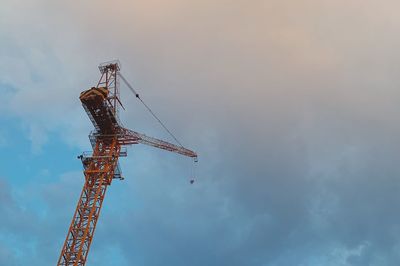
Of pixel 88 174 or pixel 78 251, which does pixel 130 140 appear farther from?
pixel 78 251

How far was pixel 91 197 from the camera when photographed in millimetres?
105250

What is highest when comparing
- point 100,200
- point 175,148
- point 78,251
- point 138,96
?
point 138,96

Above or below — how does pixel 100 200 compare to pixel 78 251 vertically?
above

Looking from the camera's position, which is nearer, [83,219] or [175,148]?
[83,219]

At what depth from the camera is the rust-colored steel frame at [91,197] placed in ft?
332

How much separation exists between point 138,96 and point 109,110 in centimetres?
2117

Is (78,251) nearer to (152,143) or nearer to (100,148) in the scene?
(100,148)

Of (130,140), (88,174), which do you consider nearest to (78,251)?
(88,174)

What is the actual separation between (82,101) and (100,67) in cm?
1482

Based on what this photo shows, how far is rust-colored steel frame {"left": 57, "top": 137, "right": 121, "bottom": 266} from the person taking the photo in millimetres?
101125

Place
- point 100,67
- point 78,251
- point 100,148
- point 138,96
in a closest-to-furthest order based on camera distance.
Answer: point 78,251, point 100,148, point 100,67, point 138,96

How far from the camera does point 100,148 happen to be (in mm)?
108438

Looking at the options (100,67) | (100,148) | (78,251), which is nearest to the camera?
(78,251)

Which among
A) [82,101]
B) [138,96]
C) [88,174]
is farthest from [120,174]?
[138,96]
